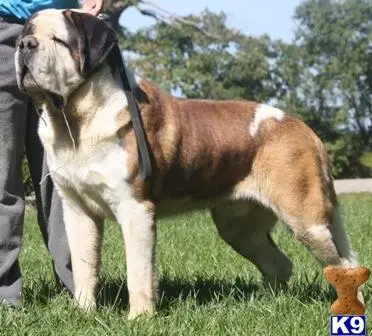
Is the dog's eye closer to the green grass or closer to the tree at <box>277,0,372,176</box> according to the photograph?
the green grass

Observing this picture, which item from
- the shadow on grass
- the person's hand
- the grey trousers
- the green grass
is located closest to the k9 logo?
the green grass

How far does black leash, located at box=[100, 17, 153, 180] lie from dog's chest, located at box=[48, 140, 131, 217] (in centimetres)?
10

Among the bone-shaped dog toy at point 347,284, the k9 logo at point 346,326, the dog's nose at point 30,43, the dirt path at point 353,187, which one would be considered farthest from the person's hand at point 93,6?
the dirt path at point 353,187

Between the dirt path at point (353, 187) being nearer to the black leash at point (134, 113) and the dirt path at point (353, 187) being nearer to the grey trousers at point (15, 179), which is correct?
the grey trousers at point (15, 179)

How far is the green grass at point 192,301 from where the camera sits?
174 inches

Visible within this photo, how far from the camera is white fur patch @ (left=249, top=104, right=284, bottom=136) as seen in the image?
5.22 metres

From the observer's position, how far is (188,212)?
5258mm

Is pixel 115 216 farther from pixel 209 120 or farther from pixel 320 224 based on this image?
pixel 320 224

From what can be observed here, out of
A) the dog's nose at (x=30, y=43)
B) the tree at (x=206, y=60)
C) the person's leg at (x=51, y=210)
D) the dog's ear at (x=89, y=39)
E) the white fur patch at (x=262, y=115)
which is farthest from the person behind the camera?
the tree at (x=206, y=60)

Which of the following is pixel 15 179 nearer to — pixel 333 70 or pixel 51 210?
pixel 51 210

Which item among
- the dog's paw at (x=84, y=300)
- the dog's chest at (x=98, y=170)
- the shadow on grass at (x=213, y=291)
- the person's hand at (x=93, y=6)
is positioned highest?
the person's hand at (x=93, y=6)

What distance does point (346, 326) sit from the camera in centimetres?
292

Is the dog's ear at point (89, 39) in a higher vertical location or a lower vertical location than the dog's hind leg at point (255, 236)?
higher

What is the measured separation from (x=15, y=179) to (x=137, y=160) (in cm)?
90
